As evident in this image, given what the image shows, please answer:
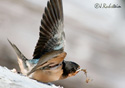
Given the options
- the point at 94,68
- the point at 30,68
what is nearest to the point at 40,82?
A: the point at 30,68

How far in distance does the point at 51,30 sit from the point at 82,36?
1.87 m

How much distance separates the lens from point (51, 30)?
1024 mm

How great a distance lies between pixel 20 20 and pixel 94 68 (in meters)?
0.62

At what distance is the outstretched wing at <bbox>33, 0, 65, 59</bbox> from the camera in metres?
1.00

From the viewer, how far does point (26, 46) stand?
2330 mm

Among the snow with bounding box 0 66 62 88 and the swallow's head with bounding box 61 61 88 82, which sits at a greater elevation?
the snow with bounding box 0 66 62 88

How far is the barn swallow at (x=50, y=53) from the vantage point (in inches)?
38.8

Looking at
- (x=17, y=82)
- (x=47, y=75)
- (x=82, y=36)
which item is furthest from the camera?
(x=82, y=36)

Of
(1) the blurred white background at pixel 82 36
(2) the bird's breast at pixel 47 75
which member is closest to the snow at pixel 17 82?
(2) the bird's breast at pixel 47 75

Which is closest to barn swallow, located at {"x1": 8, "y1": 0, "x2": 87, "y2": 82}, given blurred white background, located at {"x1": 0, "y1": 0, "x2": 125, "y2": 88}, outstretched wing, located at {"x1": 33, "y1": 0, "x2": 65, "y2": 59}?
outstretched wing, located at {"x1": 33, "y1": 0, "x2": 65, "y2": 59}

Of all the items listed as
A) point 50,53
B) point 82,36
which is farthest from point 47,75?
point 82,36

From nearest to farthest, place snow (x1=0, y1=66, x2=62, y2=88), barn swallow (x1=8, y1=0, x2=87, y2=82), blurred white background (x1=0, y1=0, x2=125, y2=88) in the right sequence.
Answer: snow (x1=0, y1=66, x2=62, y2=88)
barn swallow (x1=8, y1=0, x2=87, y2=82)
blurred white background (x1=0, y1=0, x2=125, y2=88)

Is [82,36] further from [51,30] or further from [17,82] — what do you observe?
[17,82]

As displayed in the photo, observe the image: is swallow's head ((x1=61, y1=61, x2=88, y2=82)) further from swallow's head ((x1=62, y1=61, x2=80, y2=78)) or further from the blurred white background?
the blurred white background
